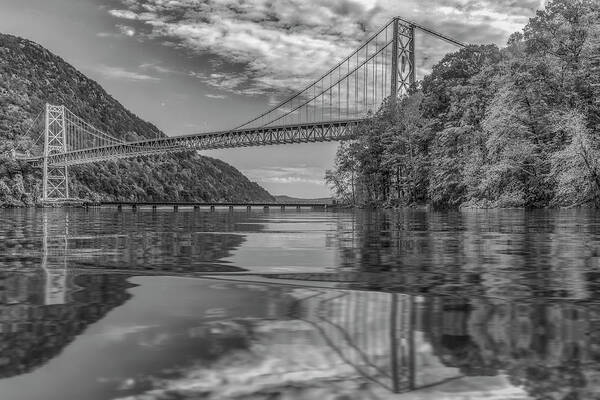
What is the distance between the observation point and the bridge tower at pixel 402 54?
52.9 metres

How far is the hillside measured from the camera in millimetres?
78562

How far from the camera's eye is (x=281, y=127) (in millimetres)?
65312

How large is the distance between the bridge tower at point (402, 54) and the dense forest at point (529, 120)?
767 inches

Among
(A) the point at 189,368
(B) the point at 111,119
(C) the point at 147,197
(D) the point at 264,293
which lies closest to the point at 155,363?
(A) the point at 189,368

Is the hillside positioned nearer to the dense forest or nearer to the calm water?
the dense forest

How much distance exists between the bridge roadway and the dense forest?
2665 centimetres

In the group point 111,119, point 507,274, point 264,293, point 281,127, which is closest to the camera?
point 264,293

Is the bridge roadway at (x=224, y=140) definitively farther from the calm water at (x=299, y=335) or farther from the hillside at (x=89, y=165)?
the calm water at (x=299, y=335)

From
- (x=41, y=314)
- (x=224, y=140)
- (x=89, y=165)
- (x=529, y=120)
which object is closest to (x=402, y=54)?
(x=224, y=140)

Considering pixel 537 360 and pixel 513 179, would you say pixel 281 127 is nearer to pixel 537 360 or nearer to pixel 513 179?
pixel 513 179

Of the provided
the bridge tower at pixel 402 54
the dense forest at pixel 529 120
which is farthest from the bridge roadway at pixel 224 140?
the dense forest at pixel 529 120

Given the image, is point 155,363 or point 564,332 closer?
point 155,363

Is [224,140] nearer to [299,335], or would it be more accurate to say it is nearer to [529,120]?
[529,120]

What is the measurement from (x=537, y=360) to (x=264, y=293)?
112 cm
